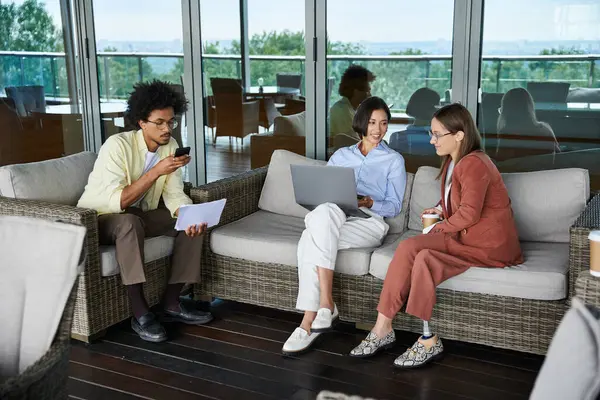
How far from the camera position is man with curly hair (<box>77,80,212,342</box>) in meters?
3.54

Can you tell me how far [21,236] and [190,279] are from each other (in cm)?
175

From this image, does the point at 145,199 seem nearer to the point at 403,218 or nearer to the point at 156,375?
the point at 156,375

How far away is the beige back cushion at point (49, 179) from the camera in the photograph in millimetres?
3723

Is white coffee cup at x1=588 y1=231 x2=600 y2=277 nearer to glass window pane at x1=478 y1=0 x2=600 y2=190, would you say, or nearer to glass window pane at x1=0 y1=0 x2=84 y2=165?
glass window pane at x1=478 y1=0 x2=600 y2=190

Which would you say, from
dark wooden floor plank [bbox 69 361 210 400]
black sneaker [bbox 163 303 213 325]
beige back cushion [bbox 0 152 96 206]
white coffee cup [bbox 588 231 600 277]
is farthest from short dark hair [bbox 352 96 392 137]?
dark wooden floor plank [bbox 69 361 210 400]

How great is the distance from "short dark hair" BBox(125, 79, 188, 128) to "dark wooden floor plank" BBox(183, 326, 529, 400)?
1221 millimetres

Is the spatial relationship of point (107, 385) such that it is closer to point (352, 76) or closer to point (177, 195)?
point (177, 195)

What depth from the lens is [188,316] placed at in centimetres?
381

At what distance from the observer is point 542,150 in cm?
425

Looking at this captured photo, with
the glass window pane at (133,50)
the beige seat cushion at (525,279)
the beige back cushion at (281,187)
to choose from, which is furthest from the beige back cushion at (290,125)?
the beige seat cushion at (525,279)

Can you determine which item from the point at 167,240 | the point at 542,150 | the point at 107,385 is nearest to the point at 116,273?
the point at 167,240

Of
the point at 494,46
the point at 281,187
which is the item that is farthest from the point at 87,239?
the point at 494,46

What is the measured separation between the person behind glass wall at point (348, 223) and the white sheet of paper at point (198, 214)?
1.53ft

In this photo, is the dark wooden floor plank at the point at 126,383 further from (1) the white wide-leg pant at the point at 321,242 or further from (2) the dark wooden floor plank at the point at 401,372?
(1) the white wide-leg pant at the point at 321,242
